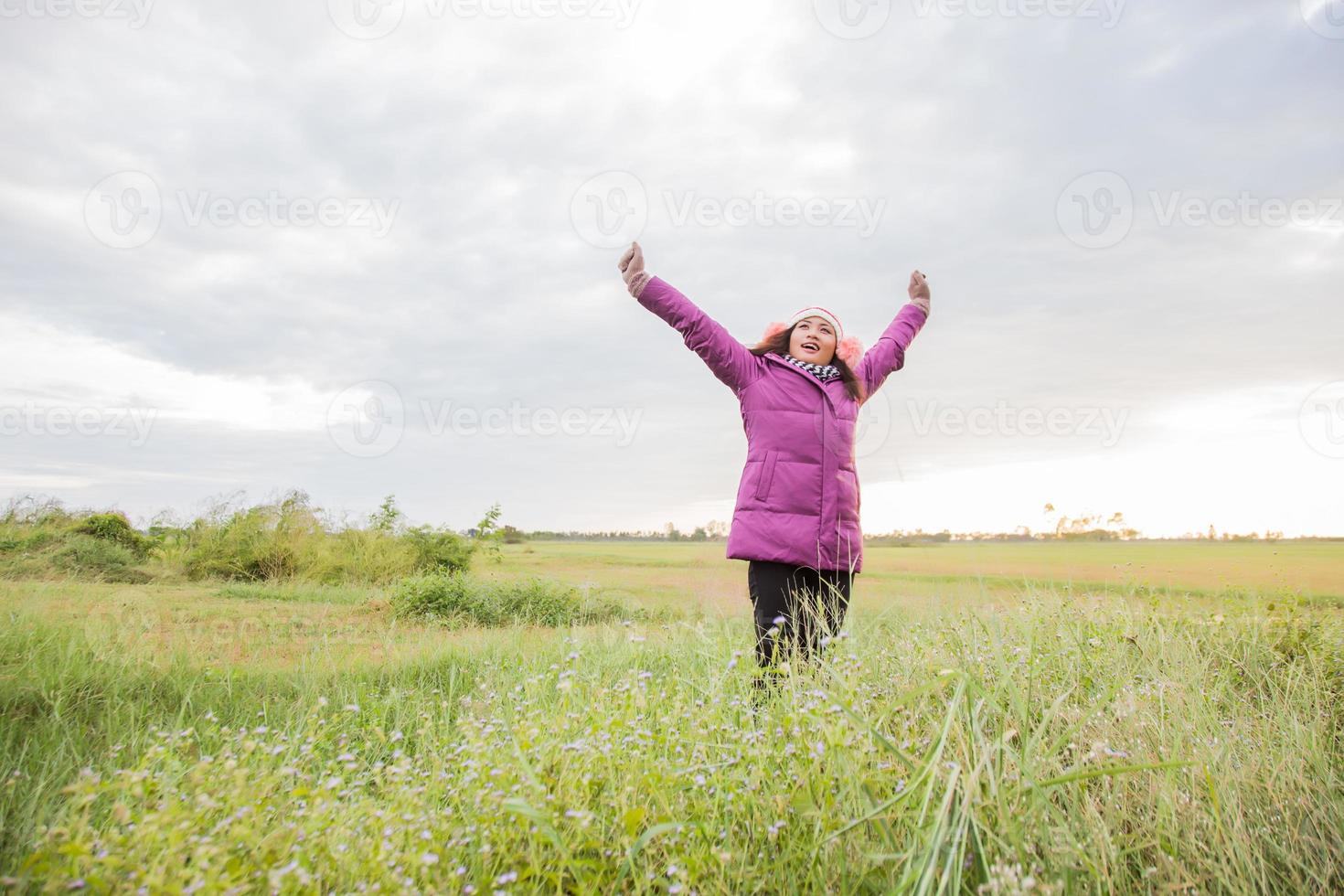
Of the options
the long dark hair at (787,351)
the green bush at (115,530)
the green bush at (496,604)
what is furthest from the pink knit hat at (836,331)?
the green bush at (115,530)

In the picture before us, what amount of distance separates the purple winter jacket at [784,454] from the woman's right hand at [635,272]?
0.04 m

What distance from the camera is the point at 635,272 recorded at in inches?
192

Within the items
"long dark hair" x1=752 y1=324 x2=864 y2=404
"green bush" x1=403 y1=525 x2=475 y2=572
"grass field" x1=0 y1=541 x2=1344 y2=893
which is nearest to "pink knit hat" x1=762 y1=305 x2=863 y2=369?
"long dark hair" x1=752 y1=324 x2=864 y2=404

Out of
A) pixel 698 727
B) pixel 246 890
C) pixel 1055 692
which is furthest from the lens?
pixel 1055 692

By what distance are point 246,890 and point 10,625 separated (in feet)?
15.0

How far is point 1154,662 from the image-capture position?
4.21m

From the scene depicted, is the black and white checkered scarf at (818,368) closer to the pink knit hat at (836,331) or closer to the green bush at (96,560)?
the pink knit hat at (836,331)

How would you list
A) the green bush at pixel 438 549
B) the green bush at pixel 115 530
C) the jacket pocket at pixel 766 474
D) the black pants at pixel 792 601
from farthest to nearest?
the green bush at pixel 438 549 < the green bush at pixel 115 530 < the jacket pocket at pixel 766 474 < the black pants at pixel 792 601

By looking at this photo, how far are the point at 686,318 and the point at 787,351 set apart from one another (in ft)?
3.44

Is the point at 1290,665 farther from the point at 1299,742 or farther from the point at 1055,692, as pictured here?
the point at 1055,692

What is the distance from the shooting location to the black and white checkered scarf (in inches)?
207

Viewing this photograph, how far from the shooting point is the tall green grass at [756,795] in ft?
6.54

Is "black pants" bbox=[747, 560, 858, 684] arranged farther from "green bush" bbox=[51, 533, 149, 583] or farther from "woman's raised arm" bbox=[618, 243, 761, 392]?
"green bush" bbox=[51, 533, 149, 583]

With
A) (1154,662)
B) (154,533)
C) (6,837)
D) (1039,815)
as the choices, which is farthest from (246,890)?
(154,533)
